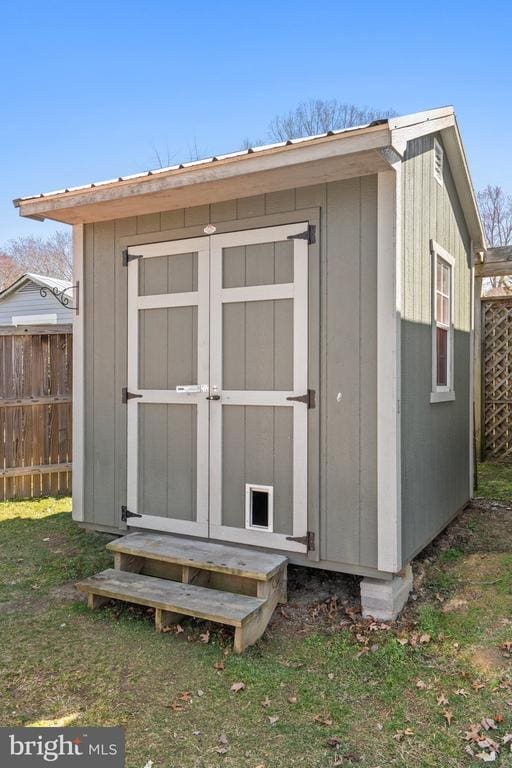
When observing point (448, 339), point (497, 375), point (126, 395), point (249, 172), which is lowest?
point (126, 395)

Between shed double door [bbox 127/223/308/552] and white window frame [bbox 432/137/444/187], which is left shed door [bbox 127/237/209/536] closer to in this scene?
shed double door [bbox 127/223/308/552]

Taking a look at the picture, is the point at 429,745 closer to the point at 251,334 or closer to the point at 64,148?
the point at 251,334

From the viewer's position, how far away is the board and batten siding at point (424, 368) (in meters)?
3.20

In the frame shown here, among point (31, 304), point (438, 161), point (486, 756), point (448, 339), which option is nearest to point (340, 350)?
point (448, 339)

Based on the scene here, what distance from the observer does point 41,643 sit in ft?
9.26

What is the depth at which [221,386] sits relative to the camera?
350 cm

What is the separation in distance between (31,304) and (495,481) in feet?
32.1

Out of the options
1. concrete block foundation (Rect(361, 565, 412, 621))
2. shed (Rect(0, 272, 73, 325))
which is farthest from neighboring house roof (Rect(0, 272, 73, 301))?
concrete block foundation (Rect(361, 565, 412, 621))

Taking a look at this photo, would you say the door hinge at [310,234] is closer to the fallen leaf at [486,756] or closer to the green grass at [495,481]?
the fallen leaf at [486,756]

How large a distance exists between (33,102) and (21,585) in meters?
11.7

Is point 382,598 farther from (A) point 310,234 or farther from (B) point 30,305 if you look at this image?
(B) point 30,305

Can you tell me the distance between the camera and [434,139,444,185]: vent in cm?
387

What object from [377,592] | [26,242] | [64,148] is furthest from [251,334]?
[26,242]

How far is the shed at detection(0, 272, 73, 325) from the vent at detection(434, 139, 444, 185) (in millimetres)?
8581
